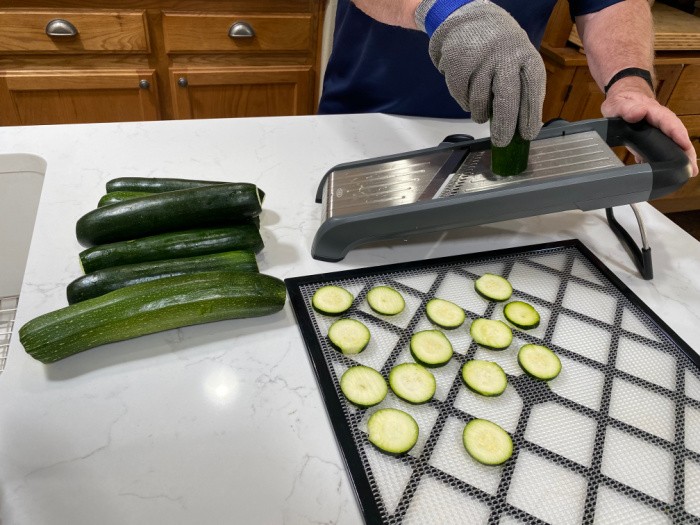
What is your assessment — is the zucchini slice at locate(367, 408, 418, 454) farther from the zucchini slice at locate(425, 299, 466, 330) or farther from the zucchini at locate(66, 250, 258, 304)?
the zucchini at locate(66, 250, 258, 304)

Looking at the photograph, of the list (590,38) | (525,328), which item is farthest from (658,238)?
(590,38)

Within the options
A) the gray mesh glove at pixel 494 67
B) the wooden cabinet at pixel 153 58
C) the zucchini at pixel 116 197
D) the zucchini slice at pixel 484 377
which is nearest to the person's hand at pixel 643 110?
the gray mesh glove at pixel 494 67

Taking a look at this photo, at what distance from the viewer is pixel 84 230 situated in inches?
45.0

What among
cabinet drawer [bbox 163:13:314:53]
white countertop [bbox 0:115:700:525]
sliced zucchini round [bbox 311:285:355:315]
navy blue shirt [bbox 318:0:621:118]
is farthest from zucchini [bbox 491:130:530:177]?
cabinet drawer [bbox 163:13:314:53]

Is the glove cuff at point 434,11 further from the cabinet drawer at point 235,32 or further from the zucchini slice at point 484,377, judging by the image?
the cabinet drawer at point 235,32

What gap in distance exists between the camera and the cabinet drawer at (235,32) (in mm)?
2521

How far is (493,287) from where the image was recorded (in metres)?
1.15

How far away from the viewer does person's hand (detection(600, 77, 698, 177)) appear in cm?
122

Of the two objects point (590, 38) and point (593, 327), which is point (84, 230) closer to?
point (593, 327)

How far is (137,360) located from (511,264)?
857 millimetres

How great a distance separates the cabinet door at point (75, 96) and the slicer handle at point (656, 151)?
7.35 feet

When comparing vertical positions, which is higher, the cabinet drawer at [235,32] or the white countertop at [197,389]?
the white countertop at [197,389]

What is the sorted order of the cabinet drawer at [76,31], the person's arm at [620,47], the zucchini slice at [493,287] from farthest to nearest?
the cabinet drawer at [76,31]
the person's arm at [620,47]
the zucchini slice at [493,287]

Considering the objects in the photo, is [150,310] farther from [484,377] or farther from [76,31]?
[76,31]
